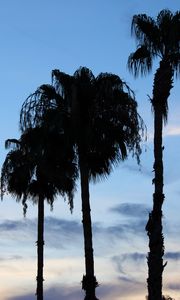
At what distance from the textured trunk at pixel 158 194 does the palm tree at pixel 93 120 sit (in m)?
2.99

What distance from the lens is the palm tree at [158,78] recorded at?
29438 millimetres

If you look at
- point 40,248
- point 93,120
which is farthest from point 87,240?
point 40,248

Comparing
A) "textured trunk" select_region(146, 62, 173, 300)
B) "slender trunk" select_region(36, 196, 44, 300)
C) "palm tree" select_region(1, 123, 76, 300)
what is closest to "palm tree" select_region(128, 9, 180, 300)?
"textured trunk" select_region(146, 62, 173, 300)

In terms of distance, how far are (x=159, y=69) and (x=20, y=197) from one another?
1925 cm

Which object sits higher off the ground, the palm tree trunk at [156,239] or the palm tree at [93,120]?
the palm tree at [93,120]

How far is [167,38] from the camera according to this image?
33219mm

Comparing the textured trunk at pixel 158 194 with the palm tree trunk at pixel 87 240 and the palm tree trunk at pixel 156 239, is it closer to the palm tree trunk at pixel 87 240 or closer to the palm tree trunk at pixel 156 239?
the palm tree trunk at pixel 156 239

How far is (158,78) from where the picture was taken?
1259 inches

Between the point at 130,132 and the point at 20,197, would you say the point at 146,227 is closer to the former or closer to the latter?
the point at 130,132

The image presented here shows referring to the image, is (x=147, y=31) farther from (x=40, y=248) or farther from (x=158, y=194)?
(x=40, y=248)

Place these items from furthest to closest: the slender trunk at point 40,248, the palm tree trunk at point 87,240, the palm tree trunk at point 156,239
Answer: the slender trunk at point 40,248, the palm tree trunk at point 87,240, the palm tree trunk at point 156,239

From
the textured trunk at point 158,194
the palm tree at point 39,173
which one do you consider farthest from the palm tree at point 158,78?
the palm tree at point 39,173

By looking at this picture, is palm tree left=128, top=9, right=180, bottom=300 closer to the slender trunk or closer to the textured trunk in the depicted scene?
the textured trunk

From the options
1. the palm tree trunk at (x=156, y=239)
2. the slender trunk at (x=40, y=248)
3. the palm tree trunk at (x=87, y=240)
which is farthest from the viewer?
the slender trunk at (x=40, y=248)
